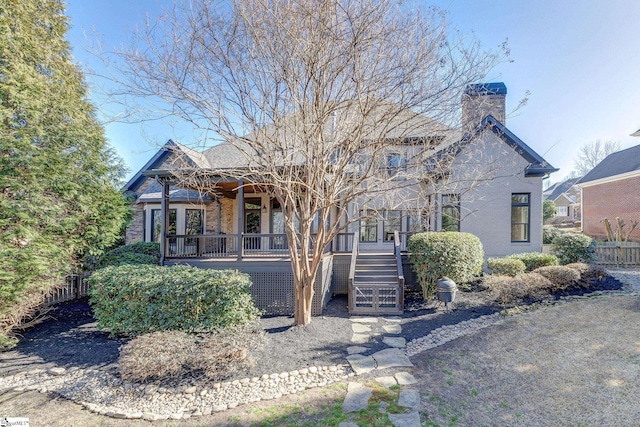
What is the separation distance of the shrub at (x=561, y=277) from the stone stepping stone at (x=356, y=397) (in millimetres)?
6954

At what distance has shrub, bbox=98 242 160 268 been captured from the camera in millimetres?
9039

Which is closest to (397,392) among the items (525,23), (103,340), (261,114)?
(261,114)

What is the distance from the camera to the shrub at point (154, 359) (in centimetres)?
443

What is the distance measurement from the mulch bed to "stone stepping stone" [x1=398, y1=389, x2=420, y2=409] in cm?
128

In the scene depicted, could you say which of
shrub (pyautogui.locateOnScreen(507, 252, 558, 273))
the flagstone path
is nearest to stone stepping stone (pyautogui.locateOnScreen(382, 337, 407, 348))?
the flagstone path

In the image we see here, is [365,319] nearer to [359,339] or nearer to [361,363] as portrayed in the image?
[359,339]

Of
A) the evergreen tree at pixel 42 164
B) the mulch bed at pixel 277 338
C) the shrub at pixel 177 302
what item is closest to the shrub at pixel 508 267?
the mulch bed at pixel 277 338

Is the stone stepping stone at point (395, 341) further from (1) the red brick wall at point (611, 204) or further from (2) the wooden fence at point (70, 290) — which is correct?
(1) the red brick wall at point (611, 204)

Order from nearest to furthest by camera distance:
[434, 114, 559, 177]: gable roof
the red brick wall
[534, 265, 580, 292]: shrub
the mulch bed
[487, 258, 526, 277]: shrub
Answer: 1. the mulch bed
2. [534, 265, 580, 292]: shrub
3. [487, 258, 526, 277]: shrub
4. [434, 114, 559, 177]: gable roof
5. the red brick wall

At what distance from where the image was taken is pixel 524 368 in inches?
179

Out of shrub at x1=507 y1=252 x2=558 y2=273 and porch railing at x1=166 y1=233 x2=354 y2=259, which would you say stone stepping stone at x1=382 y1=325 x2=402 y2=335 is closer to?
porch railing at x1=166 y1=233 x2=354 y2=259

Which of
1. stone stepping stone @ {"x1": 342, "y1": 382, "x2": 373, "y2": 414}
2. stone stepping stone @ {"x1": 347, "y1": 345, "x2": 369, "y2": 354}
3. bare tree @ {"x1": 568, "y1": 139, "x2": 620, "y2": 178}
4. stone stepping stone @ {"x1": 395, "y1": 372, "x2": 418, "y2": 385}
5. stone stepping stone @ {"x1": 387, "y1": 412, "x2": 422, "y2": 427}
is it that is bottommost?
stone stepping stone @ {"x1": 347, "y1": 345, "x2": 369, "y2": 354}

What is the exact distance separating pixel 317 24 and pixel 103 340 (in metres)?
7.59

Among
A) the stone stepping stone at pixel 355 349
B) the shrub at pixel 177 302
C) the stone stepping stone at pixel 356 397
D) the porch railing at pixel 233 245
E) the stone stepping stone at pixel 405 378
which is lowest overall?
the stone stepping stone at pixel 355 349
